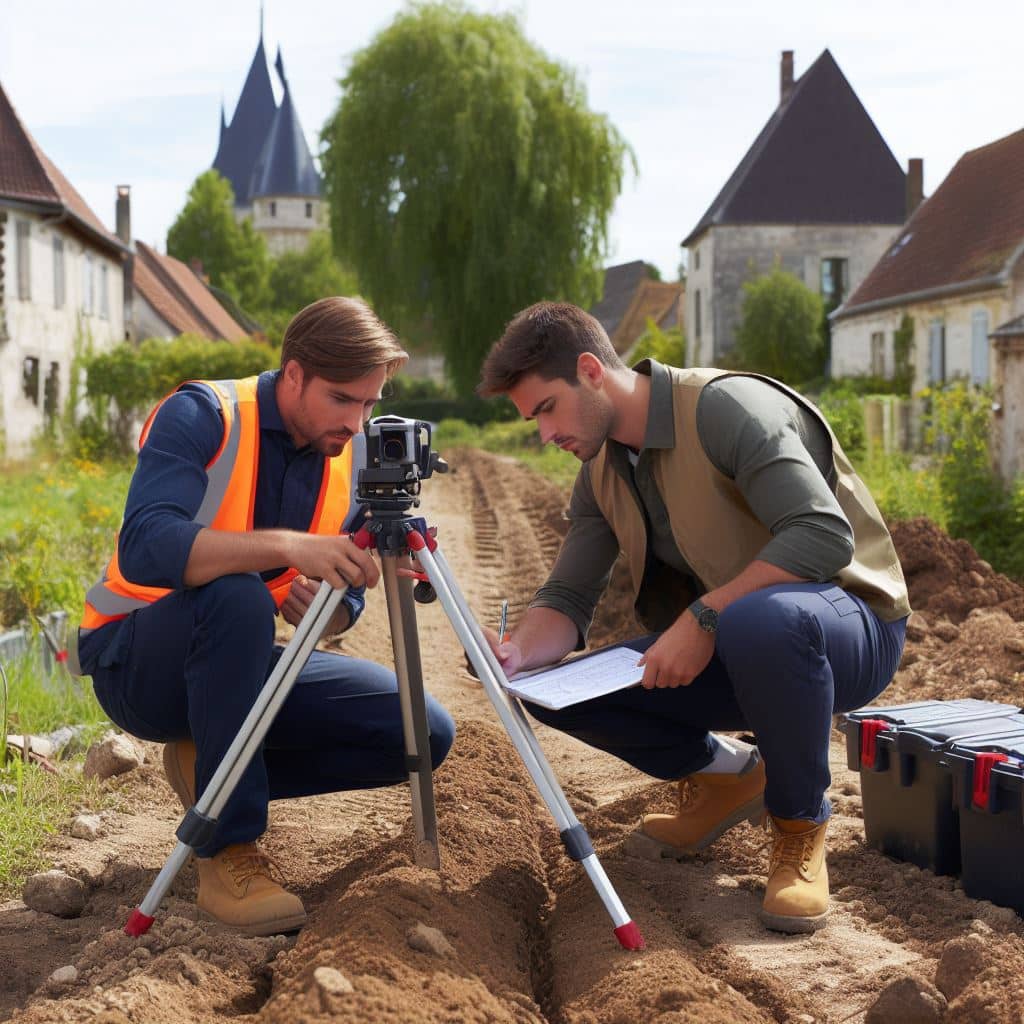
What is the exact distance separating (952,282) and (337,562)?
24.6 metres

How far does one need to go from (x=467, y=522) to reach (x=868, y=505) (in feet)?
35.0

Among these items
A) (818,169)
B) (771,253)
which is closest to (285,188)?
(818,169)

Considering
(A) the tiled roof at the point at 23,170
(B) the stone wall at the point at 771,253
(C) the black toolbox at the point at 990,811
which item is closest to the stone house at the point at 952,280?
(B) the stone wall at the point at 771,253

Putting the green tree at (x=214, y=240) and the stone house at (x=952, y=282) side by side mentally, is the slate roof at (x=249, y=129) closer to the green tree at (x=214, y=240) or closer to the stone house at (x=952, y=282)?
the green tree at (x=214, y=240)

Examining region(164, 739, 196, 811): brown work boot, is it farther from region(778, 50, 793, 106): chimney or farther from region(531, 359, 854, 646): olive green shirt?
region(778, 50, 793, 106): chimney

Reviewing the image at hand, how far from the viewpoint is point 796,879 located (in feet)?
11.2

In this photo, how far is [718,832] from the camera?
3982 mm

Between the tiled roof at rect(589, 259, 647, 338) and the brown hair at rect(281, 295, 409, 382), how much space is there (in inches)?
2013

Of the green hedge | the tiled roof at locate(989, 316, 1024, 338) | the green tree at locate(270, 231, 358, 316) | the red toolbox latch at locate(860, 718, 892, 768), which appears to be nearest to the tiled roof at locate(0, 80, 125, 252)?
the green hedge

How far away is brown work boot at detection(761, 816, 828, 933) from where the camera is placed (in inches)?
130

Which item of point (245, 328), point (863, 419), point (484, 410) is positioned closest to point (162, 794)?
point (863, 419)

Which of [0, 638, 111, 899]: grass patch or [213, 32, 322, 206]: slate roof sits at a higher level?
[213, 32, 322, 206]: slate roof

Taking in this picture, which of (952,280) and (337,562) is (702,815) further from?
(952,280)

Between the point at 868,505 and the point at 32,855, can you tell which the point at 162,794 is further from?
the point at 868,505
